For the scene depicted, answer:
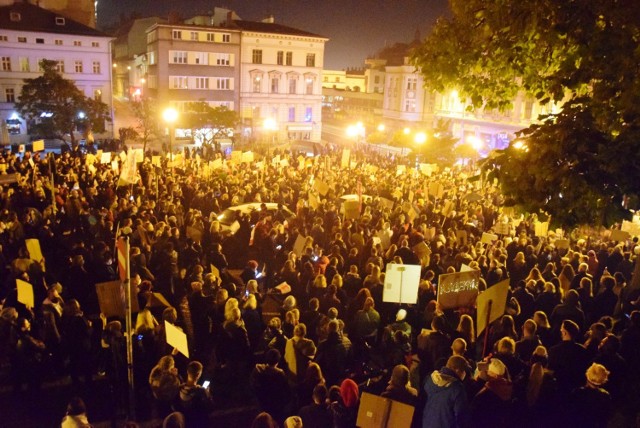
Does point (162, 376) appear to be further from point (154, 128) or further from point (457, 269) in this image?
point (154, 128)

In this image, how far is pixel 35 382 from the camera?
24.6 ft

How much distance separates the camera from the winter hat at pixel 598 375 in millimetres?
5570

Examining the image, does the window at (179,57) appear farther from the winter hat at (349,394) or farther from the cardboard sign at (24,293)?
the winter hat at (349,394)

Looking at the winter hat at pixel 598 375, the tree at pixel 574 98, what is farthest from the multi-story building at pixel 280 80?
the winter hat at pixel 598 375

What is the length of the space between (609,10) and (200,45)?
48.9 m

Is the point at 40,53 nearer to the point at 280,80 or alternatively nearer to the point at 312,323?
the point at 280,80

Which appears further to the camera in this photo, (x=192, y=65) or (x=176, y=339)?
(x=192, y=65)

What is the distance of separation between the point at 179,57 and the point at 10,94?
48.8 ft

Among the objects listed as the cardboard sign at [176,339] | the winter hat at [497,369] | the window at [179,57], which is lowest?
the cardboard sign at [176,339]

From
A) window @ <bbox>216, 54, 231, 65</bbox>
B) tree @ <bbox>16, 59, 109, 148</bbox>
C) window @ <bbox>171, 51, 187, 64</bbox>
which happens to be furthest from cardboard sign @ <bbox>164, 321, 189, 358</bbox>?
window @ <bbox>216, 54, 231, 65</bbox>

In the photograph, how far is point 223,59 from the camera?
5172cm

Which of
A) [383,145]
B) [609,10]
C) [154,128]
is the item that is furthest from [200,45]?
[609,10]

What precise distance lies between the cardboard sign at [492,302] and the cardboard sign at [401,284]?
59.6 inches

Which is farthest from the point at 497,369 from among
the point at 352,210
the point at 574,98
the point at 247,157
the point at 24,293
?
the point at 247,157
